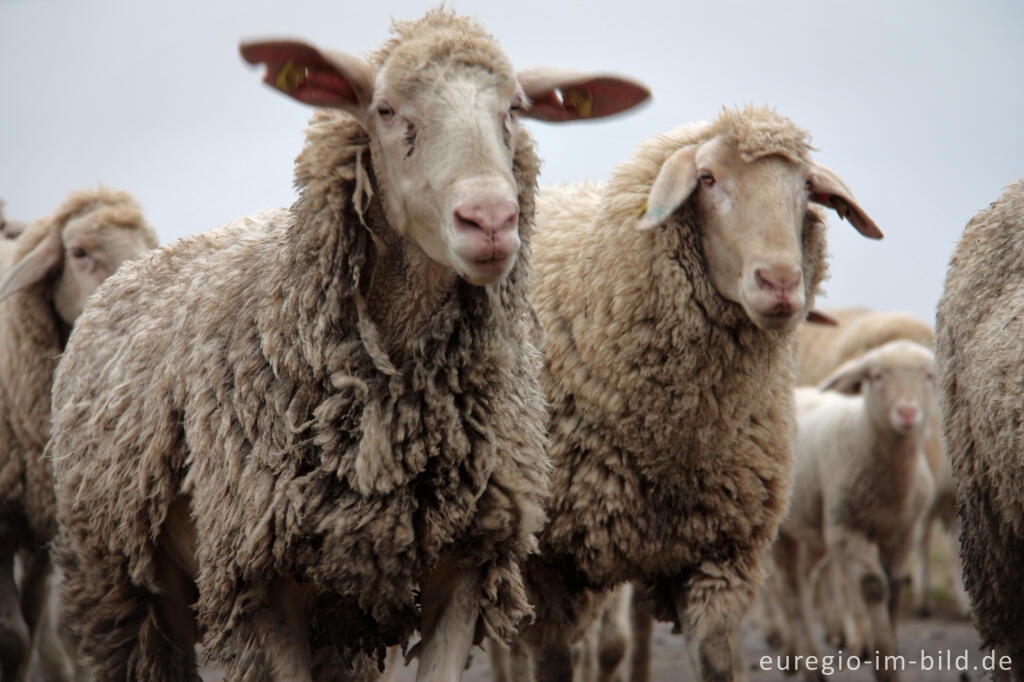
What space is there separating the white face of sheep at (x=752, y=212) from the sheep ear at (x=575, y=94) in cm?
74

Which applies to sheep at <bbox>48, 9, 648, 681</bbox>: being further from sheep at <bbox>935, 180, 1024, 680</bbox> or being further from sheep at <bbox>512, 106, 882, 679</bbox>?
sheep at <bbox>935, 180, 1024, 680</bbox>

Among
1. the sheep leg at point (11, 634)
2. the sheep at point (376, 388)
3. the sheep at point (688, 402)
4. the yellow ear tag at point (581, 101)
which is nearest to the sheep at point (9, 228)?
the sheep leg at point (11, 634)

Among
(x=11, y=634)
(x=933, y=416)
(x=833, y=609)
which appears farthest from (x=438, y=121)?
(x=933, y=416)

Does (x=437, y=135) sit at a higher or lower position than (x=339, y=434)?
higher

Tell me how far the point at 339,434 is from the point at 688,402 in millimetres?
1595

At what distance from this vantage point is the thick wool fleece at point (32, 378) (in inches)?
204

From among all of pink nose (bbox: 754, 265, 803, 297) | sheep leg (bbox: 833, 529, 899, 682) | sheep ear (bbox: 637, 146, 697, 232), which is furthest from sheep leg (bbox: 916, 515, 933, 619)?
pink nose (bbox: 754, 265, 803, 297)

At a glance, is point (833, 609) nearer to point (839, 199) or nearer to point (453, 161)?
point (839, 199)

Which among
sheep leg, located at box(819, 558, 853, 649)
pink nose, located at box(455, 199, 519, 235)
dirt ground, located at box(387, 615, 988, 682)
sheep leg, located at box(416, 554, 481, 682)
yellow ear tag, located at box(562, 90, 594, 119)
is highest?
yellow ear tag, located at box(562, 90, 594, 119)

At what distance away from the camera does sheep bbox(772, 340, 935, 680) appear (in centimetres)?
654

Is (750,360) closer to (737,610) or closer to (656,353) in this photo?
(656,353)

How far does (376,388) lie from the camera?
9.98 feet

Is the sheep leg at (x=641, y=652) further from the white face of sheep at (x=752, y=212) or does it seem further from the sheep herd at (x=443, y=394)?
the white face of sheep at (x=752, y=212)

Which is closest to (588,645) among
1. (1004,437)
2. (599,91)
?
(1004,437)
